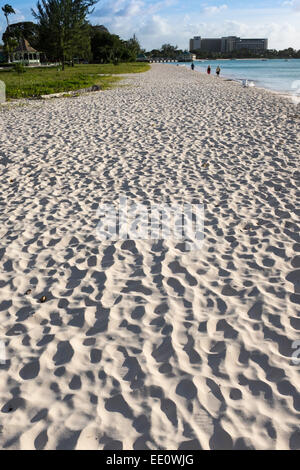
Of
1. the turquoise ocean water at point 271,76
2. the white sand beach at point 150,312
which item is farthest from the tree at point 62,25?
the white sand beach at point 150,312

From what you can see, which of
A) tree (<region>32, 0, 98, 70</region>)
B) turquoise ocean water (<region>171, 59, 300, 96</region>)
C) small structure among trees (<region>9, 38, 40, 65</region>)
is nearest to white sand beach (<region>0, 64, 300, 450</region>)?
turquoise ocean water (<region>171, 59, 300, 96</region>)

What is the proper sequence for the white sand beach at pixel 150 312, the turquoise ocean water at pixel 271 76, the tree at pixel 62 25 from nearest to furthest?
the white sand beach at pixel 150 312, the turquoise ocean water at pixel 271 76, the tree at pixel 62 25

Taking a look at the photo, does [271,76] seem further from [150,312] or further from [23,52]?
[150,312]

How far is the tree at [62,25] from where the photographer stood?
47.8 metres

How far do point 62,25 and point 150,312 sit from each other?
54058 mm

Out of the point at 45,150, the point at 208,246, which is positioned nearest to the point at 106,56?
the point at 45,150

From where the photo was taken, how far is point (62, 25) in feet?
158

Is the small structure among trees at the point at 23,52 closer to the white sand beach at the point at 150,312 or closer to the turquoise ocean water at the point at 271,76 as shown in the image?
the turquoise ocean water at the point at 271,76

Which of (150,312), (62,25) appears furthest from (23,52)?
(150,312)

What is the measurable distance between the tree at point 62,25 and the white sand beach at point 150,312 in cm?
4713

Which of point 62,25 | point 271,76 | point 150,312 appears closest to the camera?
point 150,312

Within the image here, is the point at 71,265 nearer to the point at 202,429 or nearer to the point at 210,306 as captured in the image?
the point at 210,306

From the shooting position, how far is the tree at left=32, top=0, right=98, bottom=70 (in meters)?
47.8

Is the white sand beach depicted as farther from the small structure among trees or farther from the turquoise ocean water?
the small structure among trees
